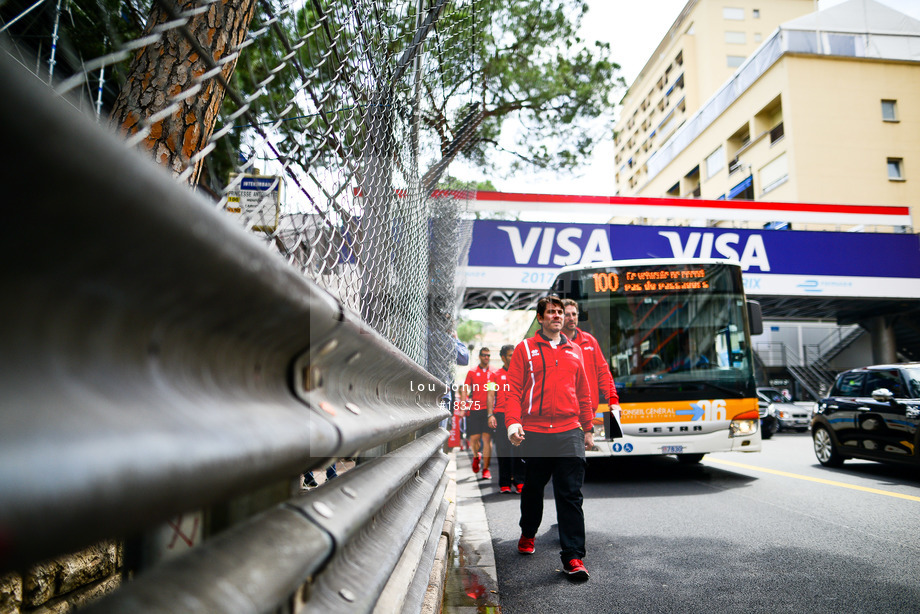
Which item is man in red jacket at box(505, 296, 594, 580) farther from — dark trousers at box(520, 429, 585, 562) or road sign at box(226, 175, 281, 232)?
road sign at box(226, 175, 281, 232)

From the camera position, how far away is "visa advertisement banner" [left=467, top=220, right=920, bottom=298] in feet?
53.4

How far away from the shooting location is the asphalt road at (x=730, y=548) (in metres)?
3.49

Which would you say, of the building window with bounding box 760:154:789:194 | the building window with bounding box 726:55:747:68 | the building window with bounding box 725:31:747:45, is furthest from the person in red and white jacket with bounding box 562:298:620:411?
the building window with bounding box 725:31:747:45

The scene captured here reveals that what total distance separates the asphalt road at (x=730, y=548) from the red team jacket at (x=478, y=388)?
1.14 m

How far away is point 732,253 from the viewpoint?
1720 centimetres

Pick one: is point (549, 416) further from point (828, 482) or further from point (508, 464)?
point (828, 482)

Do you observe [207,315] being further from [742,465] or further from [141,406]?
[742,465]

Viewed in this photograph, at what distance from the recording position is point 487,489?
820cm

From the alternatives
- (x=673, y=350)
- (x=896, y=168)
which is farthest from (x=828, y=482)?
(x=896, y=168)

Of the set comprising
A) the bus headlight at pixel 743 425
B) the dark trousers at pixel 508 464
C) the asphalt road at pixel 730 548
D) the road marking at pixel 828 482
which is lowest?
the asphalt road at pixel 730 548

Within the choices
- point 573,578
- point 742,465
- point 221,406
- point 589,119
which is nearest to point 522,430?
point 573,578

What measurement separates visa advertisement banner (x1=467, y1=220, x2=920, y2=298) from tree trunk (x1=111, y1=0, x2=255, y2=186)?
13.5 meters

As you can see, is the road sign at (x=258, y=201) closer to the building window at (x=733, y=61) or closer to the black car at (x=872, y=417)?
the black car at (x=872, y=417)

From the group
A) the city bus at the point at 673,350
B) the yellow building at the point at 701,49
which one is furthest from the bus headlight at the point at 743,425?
the yellow building at the point at 701,49
